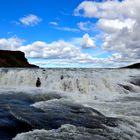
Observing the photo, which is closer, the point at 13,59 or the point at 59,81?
the point at 59,81

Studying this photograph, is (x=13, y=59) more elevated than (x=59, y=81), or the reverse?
(x=13, y=59)

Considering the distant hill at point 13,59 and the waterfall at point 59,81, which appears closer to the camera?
the waterfall at point 59,81

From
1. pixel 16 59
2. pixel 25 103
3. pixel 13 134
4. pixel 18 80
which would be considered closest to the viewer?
pixel 13 134

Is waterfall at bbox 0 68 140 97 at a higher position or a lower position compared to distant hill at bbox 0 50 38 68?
lower

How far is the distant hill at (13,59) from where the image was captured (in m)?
123

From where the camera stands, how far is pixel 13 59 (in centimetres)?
12606

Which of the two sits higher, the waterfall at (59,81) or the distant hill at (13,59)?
the distant hill at (13,59)

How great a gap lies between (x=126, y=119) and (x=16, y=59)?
111157 millimetres

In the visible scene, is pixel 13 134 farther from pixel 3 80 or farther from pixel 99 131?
pixel 3 80

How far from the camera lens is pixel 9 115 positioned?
743 inches

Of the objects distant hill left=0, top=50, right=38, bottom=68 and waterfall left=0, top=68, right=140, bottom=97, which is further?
distant hill left=0, top=50, right=38, bottom=68

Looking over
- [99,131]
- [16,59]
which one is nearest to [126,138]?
[99,131]

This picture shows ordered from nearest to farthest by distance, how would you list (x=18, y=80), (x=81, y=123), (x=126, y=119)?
1. (x=81, y=123)
2. (x=126, y=119)
3. (x=18, y=80)

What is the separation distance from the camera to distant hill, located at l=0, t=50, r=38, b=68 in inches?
4834
